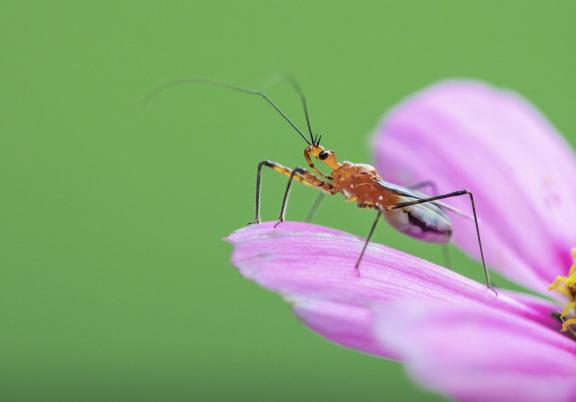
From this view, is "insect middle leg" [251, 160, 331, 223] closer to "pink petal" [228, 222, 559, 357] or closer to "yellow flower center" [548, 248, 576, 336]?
"pink petal" [228, 222, 559, 357]

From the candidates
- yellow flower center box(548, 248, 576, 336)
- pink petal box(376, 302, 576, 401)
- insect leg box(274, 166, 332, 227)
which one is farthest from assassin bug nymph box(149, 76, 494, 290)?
pink petal box(376, 302, 576, 401)

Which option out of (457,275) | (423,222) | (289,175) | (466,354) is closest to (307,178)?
(289,175)

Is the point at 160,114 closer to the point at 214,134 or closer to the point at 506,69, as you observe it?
the point at 214,134

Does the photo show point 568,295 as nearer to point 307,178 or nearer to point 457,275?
point 457,275

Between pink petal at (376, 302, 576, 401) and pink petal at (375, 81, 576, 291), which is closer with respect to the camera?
pink petal at (376, 302, 576, 401)

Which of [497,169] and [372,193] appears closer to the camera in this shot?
[372,193]

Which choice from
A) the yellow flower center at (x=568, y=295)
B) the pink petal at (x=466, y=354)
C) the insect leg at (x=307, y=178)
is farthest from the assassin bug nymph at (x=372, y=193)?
the pink petal at (x=466, y=354)

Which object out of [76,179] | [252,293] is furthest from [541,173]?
[76,179]
